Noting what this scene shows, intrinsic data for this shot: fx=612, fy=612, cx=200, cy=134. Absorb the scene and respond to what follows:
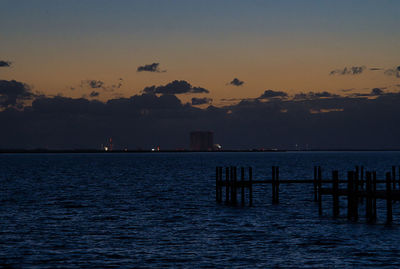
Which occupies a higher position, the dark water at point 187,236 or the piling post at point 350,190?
the piling post at point 350,190

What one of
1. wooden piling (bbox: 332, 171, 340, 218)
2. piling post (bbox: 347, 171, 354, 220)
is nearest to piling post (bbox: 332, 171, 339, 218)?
wooden piling (bbox: 332, 171, 340, 218)

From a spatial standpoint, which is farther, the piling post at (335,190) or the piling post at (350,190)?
the piling post at (335,190)

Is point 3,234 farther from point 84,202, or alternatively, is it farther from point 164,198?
point 164,198

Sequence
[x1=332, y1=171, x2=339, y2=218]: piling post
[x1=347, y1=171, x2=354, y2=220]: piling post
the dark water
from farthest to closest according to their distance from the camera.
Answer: [x1=332, y1=171, x2=339, y2=218]: piling post → [x1=347, y1=171, x2=354, y2=220]: piling post → the dark water

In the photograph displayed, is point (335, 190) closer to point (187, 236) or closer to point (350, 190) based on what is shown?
point (350, 190)

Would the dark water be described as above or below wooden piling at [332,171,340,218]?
A: below

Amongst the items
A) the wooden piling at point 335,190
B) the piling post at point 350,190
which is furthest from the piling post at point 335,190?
the piling post at point 350,190

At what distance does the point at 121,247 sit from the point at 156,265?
4132 mm

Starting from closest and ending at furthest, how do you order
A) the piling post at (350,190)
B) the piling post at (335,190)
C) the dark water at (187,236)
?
the dark water at (187,236), the piling post at (350,190), the piling post at (335,190)

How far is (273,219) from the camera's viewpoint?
1481 inches

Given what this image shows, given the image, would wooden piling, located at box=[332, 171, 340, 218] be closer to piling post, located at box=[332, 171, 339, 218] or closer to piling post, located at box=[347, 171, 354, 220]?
piling post, located at box=[332, 171, 339, 218]

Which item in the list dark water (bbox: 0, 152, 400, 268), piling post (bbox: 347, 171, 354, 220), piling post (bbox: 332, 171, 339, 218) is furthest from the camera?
piling post (bbox: 332, 171, 339, 218)

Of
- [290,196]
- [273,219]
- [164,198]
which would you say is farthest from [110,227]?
[290,196]

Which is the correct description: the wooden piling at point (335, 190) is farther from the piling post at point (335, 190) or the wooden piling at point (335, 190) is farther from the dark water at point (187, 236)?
the dark water at point (187, 236)
